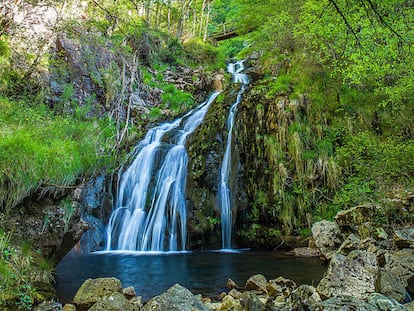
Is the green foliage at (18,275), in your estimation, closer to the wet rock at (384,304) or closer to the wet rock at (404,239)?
the wet rock at (384,304)

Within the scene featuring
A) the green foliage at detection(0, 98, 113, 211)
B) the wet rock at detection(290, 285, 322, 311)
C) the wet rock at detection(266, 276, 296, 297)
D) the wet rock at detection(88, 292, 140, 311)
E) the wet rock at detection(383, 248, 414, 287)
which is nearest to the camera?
the wet rock at detection(290, 285, 322, 311)

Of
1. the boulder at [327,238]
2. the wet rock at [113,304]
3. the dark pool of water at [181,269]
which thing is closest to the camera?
the wet rock at [113,304]

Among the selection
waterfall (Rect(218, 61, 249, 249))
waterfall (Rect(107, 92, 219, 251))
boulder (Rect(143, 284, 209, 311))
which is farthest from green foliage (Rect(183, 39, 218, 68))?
boulder (Rect(143, 284, 209, 311))

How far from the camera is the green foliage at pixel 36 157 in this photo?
4.55 m

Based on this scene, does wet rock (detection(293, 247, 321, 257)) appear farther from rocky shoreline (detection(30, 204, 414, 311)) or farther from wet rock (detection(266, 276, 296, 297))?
wet rock (detection(266, 276, 296, 297))

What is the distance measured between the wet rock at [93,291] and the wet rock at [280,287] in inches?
90.5

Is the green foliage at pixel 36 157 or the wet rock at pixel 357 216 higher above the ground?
the green foliage at pixel 36 157

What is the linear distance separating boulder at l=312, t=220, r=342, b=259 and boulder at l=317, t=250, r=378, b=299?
331 cm

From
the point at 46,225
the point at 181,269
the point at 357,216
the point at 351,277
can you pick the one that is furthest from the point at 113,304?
the point at 357,216

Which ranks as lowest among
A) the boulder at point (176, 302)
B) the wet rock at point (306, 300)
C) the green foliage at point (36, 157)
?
the wet rock at point (306, 300)

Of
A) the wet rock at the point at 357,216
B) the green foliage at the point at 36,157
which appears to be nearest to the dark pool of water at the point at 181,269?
the wet rock at the point at 357,216

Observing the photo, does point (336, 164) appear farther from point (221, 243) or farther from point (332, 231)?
point (221, 243)

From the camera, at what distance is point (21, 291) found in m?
4.07

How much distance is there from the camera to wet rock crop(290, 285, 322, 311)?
11.6 feet
